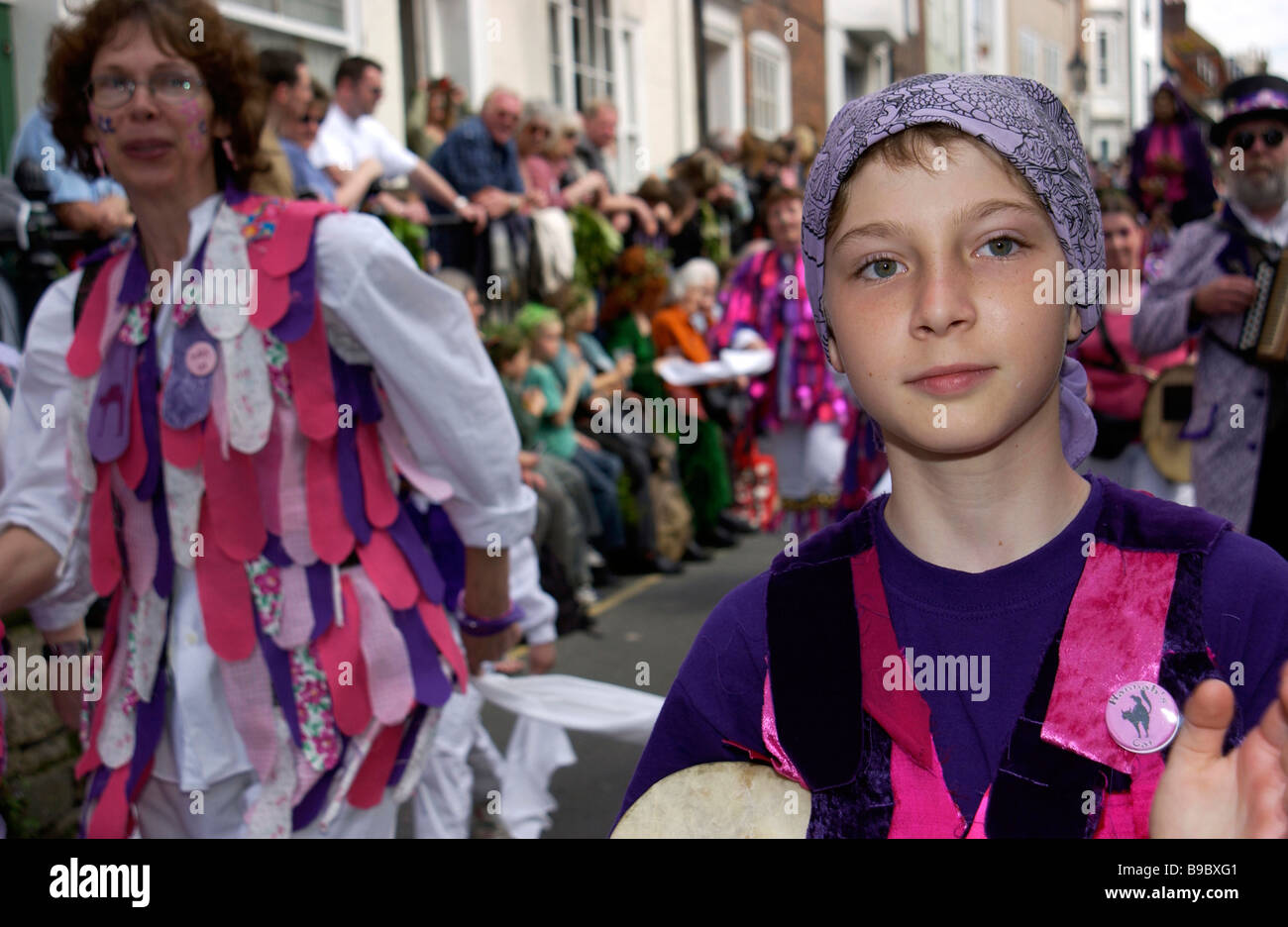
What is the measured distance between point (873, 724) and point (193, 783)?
1698mm

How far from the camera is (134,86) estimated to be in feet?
9.34

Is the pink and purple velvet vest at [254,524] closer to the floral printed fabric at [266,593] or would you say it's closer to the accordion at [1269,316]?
the floral printed fabric at [266,593]

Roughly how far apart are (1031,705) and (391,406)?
183 centimetres

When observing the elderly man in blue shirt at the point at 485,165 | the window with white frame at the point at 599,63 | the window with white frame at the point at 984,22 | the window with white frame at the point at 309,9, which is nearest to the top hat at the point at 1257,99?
the elderly man in blue shirt at the point at 485,165

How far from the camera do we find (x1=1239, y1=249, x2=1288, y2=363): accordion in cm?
478

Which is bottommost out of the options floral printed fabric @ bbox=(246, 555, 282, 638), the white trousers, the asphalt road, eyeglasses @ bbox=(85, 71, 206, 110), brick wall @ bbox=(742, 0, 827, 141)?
the asphalt road

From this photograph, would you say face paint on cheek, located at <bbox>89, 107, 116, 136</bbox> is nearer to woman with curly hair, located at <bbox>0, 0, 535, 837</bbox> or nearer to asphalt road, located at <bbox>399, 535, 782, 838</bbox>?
woman with curly hair, located at <bbox>0, 0, 535, 837</bbox>

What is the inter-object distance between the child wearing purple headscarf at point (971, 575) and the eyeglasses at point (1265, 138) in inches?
149

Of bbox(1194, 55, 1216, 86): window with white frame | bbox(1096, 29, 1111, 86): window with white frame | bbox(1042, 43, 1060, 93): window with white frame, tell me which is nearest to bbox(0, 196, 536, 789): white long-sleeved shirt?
bbox(1042, 43, 1060, 93): window with white frame

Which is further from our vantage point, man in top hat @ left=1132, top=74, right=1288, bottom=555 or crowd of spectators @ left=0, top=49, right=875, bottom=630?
crowd of spectators @ left=0, top=49, right=875, bottom=630

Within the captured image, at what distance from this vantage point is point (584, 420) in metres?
9.73

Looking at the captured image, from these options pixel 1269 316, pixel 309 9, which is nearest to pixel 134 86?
pixel 1269 316

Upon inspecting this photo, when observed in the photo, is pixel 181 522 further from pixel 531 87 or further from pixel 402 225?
pixel 531 87

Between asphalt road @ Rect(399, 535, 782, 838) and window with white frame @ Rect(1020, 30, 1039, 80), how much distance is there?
3276cm
